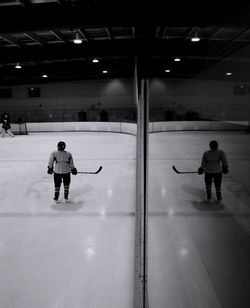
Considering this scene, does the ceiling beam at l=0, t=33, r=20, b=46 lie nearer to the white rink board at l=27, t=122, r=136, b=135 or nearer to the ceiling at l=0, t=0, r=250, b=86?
the ceiling at l=0, t=0, r=250, b=86

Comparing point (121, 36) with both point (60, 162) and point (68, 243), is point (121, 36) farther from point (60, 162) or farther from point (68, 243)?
point (68, 243)

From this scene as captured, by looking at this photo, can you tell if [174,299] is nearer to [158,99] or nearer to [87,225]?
[87,225]

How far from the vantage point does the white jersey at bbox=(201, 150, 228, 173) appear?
19.5 ft

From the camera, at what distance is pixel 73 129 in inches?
983

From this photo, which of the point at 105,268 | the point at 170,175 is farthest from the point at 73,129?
the point at 105,268

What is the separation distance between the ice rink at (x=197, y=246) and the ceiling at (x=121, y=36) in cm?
246

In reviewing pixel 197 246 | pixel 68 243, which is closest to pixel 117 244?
pixel 68 243

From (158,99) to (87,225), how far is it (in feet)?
71.6

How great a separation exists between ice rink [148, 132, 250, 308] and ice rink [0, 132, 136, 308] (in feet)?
1.43

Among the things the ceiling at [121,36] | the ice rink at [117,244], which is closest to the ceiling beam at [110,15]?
the ceiling at [121,36]

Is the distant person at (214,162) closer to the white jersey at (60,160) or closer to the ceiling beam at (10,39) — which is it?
the white jersey at (60,160)

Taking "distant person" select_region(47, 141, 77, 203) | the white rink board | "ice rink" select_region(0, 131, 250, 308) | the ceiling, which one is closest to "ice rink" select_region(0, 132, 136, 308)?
"ice rink" select_region(0, 131, 250, 308)

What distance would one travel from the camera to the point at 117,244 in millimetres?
4434

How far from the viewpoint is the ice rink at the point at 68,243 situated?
3.23 m
